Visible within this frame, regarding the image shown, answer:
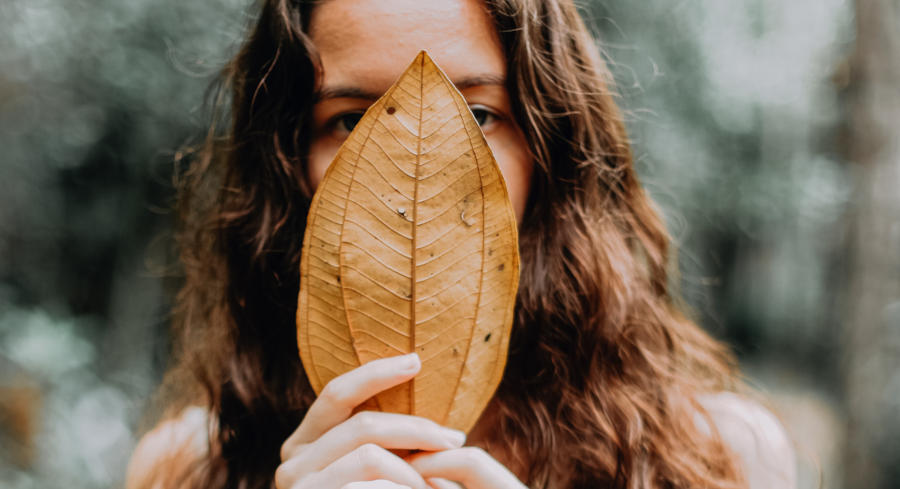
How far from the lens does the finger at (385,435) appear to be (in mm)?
428

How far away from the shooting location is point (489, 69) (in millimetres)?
574

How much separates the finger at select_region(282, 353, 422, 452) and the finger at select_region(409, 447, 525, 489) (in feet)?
0.23

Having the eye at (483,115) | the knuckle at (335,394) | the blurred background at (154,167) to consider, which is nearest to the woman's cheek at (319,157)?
the eye at (483,115)

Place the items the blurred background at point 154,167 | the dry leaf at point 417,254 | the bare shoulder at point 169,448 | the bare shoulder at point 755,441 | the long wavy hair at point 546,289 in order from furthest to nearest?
the blurred background at point 154,167 → the bare shoulder at point 169,448 → the bare shoulder at point 755,441 → the long wavy hair at point 546,289 → the dry leaf at point 417,254

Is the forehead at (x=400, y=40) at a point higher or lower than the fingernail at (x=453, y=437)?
higher

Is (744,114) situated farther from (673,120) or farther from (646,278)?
(646,278)

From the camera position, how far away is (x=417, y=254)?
1.34ft

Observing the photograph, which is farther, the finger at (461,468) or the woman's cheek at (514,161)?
the woman's cheek at (514,161)

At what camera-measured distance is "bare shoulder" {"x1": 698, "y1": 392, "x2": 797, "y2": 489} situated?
77cm

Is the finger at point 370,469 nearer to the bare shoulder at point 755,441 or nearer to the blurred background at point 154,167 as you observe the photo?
the bare shoulder at point 755,441

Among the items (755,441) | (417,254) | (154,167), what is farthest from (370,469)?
(154,167)

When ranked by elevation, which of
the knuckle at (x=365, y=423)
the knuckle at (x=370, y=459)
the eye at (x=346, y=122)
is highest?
the eye at (x=346, y=122)

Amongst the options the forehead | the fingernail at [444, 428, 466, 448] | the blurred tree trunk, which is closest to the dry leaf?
the fingernail at [444, 428, 466, 448]

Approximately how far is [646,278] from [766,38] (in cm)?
132
